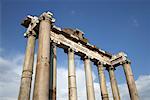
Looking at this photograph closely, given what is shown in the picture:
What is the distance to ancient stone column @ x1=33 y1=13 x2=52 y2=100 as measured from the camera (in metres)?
11.4

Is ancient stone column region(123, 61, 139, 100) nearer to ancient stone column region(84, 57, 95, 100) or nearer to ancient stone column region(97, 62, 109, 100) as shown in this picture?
ancient stone column region(97, 62, 109, 100)

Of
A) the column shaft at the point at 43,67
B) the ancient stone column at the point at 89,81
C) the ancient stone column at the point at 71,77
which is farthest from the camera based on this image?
the ancient stone column at the point at 89,81

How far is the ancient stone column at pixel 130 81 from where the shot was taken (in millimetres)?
22425

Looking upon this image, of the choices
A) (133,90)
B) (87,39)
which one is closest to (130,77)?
(133,90)

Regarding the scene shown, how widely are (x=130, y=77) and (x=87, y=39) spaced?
7542 mm

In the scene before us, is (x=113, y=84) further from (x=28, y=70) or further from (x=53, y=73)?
(x=28, y=70)

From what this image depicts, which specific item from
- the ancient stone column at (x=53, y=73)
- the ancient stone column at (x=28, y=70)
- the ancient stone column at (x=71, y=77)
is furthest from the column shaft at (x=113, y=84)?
the ancient stone column at (x=28, y=70)

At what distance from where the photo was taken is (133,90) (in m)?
22.7

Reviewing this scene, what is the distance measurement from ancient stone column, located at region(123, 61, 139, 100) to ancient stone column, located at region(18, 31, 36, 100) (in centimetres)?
1295

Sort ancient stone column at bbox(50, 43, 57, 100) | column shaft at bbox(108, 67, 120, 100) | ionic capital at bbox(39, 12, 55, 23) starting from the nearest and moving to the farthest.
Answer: ionic capital at bbox(39, 12, 55, 23), ancient stone column at bbox(50, 43, 57, 100), column shaft at bbox(108, 67, 120, 100)

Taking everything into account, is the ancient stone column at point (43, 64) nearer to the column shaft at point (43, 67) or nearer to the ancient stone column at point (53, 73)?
the column shaft at point (43, 67)

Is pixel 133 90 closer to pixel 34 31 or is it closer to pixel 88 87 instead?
pixel 88 87

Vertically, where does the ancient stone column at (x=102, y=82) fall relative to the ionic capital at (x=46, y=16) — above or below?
below

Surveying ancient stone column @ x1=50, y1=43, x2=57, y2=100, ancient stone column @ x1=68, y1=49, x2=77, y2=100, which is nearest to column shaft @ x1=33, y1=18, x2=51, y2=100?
ancient stone column @ x1=50, y1=43, x2=57, y2=100
